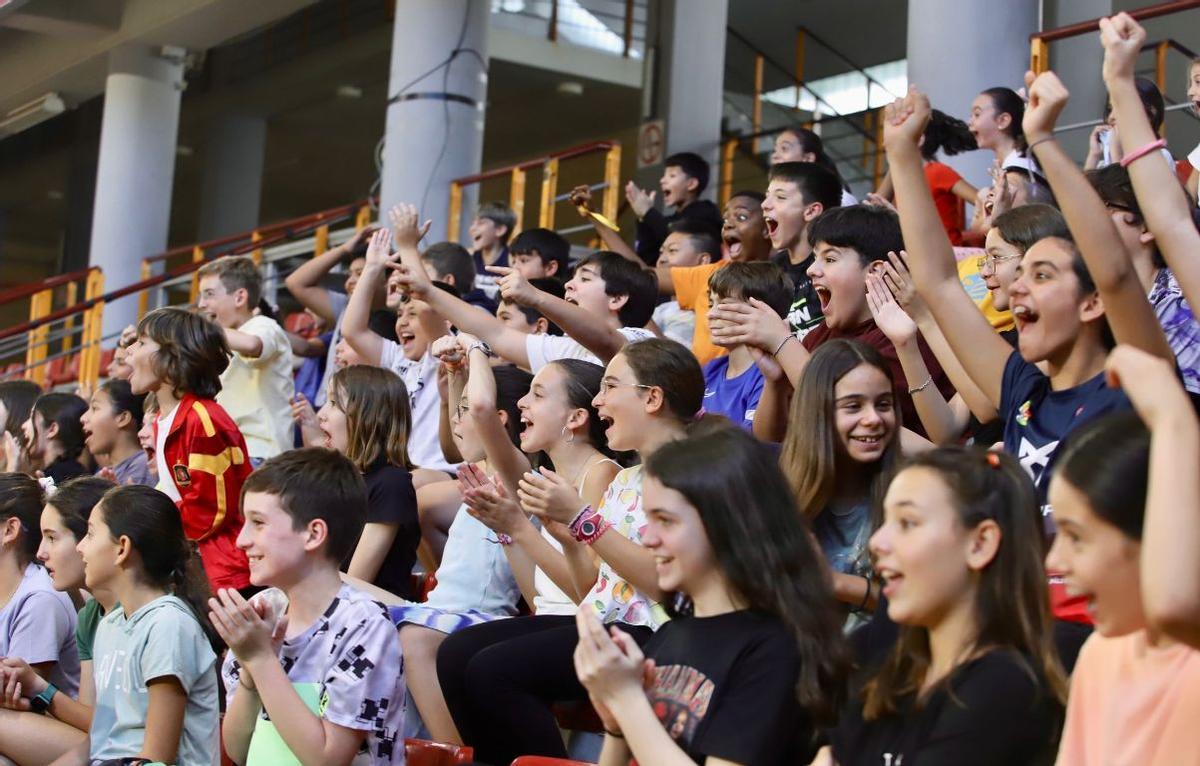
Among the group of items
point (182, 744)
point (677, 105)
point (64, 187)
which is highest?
point (64, 187)

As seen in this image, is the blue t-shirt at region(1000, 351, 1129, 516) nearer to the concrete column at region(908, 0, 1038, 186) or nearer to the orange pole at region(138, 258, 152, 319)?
the concrete column at region(908, 0, 1038, 186)

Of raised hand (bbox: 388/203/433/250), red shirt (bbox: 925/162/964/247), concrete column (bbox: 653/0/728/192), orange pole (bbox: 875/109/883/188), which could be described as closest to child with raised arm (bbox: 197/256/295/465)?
raised hand (bbox: 388/203/433/250)

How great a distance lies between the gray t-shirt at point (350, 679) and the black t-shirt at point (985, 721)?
4.20ft

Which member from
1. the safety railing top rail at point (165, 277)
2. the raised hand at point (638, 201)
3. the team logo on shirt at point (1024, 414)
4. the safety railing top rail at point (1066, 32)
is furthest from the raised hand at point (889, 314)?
the safety railing top rail at point (165, 277)

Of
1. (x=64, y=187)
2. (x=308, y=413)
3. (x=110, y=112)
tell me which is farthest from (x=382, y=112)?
(x=308, y=413)

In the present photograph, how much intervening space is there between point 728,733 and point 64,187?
17.9 meters

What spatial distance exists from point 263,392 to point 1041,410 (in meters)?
3.59

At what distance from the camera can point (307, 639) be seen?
3.10m

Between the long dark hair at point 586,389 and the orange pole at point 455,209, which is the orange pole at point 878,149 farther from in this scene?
the long dark hair at point 586,389

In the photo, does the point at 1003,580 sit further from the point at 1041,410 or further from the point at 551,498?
the point at 551,498

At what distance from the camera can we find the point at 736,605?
2.43 m

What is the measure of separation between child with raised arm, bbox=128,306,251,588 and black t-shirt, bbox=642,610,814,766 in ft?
7.31

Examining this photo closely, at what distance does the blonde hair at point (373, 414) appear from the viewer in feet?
14.4

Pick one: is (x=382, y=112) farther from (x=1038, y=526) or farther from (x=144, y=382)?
(x=1038, y=526)
